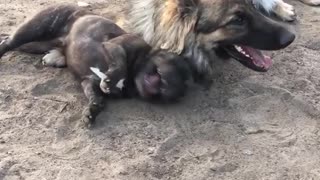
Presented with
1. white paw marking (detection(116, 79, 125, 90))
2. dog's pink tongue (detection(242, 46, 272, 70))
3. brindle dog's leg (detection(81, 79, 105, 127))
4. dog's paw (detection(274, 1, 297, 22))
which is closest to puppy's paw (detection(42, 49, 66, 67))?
brindle dog's leg (detection(81, 79, 105, 127))

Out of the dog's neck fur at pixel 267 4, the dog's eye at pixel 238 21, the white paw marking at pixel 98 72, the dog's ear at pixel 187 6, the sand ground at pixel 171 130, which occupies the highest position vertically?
the dog's ear at pixel 187 6

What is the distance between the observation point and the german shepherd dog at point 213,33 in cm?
468

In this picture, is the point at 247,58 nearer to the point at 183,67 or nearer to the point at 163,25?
the point at 183,67

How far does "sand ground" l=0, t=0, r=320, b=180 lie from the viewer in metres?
3.99

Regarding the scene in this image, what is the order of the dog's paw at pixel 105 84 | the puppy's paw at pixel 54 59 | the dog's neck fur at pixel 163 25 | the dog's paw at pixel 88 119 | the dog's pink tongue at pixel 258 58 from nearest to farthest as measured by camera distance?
the dog's paw at pixel 88 119 < the dog's paw at pixel 105 84 < the dog's neck fur at pixel 163 25 < the dog's pink tongue at pixel 258 58 < the puppy's paw at pixel 54 59

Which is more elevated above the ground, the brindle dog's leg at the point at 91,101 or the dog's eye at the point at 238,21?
the dog's eye at the point at 238,21

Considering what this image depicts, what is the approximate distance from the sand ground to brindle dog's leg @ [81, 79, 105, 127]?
2.6 inches

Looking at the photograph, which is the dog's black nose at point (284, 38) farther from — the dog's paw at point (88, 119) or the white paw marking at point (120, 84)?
the dog's paw at point (88, 119)

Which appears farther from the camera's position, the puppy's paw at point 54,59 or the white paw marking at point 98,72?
the puppy's paw at point 54,59

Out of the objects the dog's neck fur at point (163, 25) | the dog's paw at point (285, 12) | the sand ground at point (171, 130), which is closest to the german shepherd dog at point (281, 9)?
the dog's paw at point (285, 12)

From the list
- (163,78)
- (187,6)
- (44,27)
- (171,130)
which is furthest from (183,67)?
(44,27)

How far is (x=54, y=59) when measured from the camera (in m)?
5.10

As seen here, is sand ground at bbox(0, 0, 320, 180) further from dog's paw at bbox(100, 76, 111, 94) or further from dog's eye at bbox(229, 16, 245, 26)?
dog's eye at bbox(229, 16, 245, 26)

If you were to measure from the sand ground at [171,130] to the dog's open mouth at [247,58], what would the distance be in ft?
0.62
